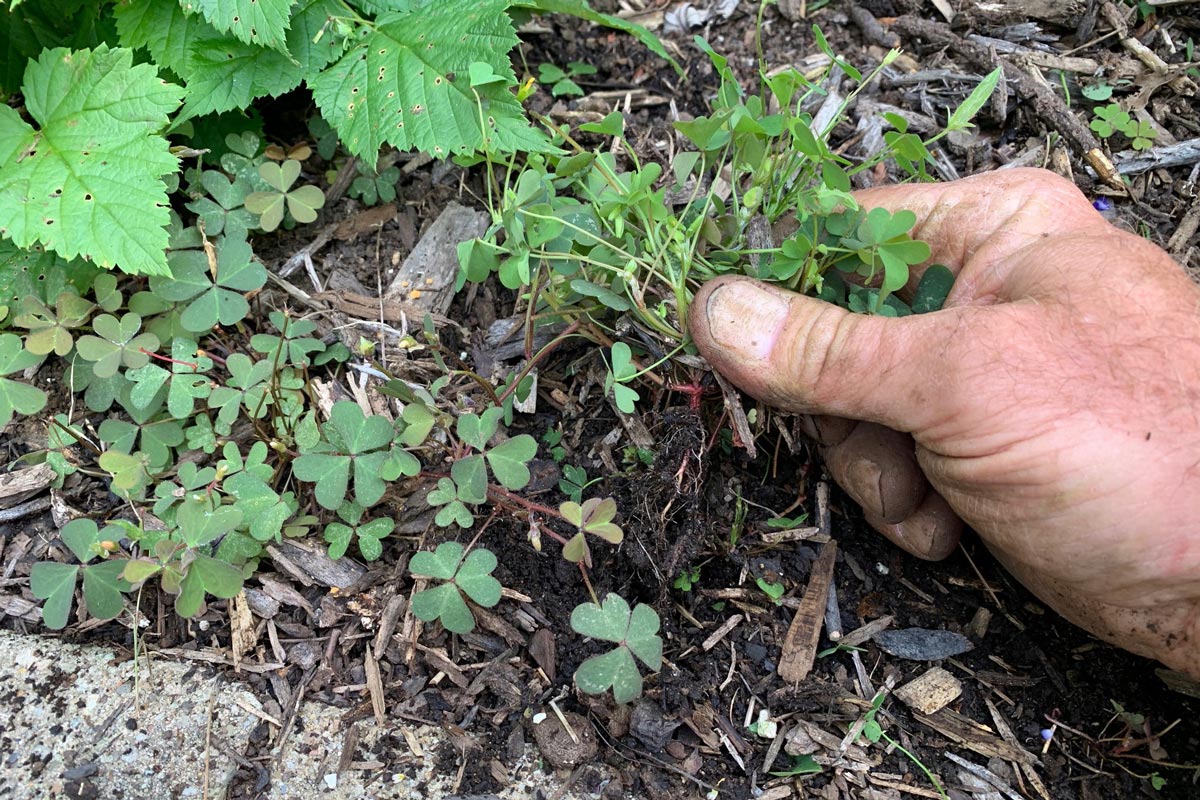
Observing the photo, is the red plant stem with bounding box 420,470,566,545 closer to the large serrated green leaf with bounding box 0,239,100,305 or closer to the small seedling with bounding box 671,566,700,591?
the small seedling with bounding box 671,566,700,591

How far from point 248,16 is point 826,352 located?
6.60 ft

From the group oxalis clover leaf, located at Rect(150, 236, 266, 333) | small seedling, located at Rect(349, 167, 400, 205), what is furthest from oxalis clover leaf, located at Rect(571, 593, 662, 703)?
small seedling, located at Rect(349, 167, 400, 205)

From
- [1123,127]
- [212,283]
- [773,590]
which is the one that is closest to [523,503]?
[773,590]

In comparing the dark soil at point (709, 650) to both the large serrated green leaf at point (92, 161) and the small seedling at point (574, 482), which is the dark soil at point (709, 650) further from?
the large serrated green leaf at point (92, 161)

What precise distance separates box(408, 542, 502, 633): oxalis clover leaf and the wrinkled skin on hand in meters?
0.87

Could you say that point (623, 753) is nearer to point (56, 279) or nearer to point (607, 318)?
point (607, 318)

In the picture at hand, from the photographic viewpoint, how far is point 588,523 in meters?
2.29

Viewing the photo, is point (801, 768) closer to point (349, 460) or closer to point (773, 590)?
point (773, 590)

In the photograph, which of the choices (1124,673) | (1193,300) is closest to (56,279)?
(1193,300)

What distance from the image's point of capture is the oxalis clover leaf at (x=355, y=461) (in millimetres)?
2449

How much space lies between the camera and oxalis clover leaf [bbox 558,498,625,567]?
222cm

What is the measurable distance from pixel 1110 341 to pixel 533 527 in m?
1.55

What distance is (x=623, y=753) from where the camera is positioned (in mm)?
2252

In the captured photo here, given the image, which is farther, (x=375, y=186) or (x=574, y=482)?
(x=375, y=186)
